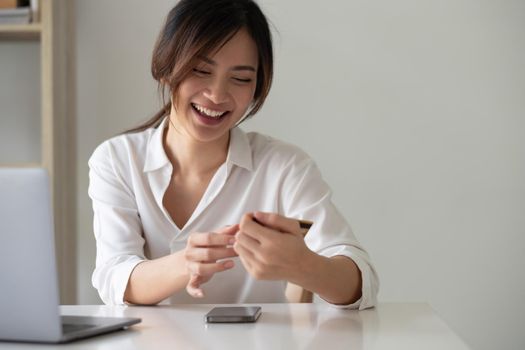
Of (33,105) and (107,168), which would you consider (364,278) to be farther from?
(33,105)

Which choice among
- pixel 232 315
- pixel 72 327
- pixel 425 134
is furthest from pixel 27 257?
pixel 425 134

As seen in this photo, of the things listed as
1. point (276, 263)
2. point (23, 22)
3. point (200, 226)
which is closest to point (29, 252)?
point (276, 263)

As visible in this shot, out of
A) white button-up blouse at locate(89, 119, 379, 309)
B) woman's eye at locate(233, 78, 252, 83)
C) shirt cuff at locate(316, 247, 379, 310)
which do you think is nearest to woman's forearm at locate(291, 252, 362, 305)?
shirt cuff at locate(316, 247, 379, 310)

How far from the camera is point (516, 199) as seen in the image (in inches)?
120

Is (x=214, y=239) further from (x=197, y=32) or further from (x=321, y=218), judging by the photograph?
(x=197, y=32)

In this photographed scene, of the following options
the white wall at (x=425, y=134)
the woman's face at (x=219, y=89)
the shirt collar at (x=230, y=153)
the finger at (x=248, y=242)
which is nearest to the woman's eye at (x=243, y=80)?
the woman's face at (x=219, y=89)

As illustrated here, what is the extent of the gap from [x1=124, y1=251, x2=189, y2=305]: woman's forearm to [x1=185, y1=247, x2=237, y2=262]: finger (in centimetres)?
7

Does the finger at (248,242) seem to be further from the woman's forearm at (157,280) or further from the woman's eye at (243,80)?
the woman's eye at (243,80)

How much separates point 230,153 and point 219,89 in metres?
0.19

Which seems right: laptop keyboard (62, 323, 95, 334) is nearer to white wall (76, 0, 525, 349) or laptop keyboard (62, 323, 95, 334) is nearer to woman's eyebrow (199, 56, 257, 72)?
woman's eyebrow (199, 56, 257, 72)

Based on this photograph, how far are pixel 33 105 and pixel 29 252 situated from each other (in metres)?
2.22

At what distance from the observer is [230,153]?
192 cm

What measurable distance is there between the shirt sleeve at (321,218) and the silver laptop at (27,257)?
65cm

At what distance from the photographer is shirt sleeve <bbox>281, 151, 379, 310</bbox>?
5.24 ft
